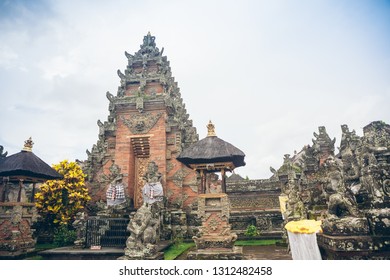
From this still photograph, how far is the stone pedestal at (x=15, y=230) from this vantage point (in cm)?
845

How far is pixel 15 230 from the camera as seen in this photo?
28.5ft

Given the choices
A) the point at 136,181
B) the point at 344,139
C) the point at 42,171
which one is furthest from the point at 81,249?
the point at 344,139

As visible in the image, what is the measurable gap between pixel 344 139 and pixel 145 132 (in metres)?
9.26

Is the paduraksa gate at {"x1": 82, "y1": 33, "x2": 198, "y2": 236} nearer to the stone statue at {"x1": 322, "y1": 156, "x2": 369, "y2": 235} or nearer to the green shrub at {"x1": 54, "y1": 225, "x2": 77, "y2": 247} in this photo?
the green shrub at {"x1": 54, "y1": 225, "x2": 77, "y2": 247}

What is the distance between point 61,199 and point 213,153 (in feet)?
26.2

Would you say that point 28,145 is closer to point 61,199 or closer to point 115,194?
point 61,199

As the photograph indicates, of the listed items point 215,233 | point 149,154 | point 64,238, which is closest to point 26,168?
point 64,238

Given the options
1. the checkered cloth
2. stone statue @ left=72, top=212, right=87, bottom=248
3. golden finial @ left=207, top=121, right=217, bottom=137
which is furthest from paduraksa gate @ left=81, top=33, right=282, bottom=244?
golden finial @ left=207, top=121, right=217, bottom=137

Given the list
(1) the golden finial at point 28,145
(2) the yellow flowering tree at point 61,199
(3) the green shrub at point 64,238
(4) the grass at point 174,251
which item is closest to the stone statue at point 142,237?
(4) the grass at point 174,251

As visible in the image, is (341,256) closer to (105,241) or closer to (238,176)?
(105,241)

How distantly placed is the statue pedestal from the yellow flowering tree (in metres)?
6.82

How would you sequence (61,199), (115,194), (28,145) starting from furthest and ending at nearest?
(61,199) → (28,145) → (115,194)

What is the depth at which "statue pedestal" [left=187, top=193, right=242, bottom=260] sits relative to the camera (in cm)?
670

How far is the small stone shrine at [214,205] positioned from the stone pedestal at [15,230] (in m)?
6.26
